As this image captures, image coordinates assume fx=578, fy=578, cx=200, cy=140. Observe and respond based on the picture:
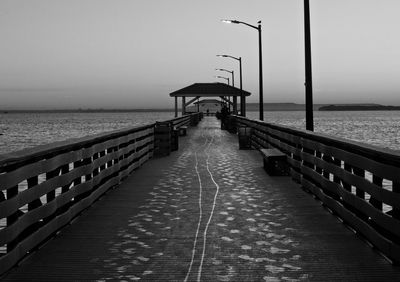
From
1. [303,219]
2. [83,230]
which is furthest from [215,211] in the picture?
[83,230]

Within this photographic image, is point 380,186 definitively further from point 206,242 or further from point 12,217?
point 12,217

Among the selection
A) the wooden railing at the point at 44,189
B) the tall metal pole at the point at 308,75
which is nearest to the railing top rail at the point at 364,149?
the wooden railing at the point at 44,189

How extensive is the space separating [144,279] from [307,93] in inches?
400

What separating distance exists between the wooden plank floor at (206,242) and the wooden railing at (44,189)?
0.20 metres

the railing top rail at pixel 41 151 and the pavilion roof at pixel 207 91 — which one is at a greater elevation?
the pavilion roof at pixel 207 91

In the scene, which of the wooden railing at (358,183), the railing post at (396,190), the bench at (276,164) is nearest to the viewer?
the railing post at (396,190)

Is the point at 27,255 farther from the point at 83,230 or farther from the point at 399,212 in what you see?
the point at 399,212

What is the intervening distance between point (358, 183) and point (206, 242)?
6.52 ft

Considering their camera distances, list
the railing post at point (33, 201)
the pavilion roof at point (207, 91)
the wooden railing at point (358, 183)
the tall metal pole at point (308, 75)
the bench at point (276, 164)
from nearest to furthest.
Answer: the wooden railing at point (358, 183) → the railing post at point (33, 201) → the bench at point (276, 164) → the tall metal pole at point (308, 75) → the pavilion roof at point (207, 91)

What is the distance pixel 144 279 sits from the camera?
5.40 meters

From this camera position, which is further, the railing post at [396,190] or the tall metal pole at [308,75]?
the tall metal pole at [308,75]

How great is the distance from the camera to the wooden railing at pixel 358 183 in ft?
19.1

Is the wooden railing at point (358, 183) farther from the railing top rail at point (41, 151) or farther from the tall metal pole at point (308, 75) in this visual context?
the railing top rail at point (41, 151)

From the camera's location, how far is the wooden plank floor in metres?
5.58
